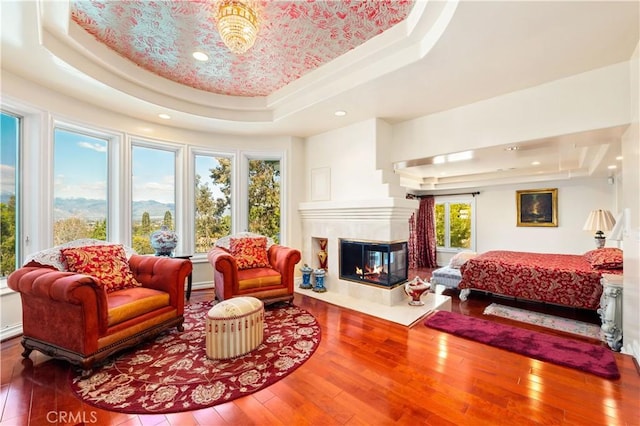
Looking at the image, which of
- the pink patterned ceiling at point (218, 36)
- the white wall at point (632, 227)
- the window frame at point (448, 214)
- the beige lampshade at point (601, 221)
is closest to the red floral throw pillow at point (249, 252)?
the pink patterned ceiling at point (218, 36)

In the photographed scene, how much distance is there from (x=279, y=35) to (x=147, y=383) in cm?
299

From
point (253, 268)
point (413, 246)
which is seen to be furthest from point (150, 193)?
point (413, 246)

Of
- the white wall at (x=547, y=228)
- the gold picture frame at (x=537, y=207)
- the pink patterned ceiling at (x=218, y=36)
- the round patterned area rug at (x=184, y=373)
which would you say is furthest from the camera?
the gold picture frame at (x=537, y=207)

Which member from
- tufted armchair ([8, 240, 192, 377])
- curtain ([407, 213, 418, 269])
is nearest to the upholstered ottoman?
tufted armchair ([8, 240, 192, 377])

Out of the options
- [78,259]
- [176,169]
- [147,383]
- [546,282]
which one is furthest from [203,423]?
[546,282]

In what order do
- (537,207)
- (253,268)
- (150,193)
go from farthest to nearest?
(537,207) → (150,193) → (253,268)

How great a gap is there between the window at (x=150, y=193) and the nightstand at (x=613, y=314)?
17.8ft

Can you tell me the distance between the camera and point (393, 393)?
1822 mm

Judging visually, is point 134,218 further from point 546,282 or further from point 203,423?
point 546,282

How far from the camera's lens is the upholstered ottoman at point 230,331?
7.23 feet

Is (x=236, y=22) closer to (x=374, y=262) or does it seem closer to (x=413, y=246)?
(x=374, y=262)

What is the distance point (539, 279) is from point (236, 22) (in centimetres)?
462

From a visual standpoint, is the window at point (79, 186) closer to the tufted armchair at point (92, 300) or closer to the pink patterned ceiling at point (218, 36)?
the tufted armchair at point (92, 300)

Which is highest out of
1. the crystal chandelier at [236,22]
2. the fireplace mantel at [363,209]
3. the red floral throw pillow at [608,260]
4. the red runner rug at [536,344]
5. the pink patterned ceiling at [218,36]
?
the pink patterned ceiling at [218,36]
